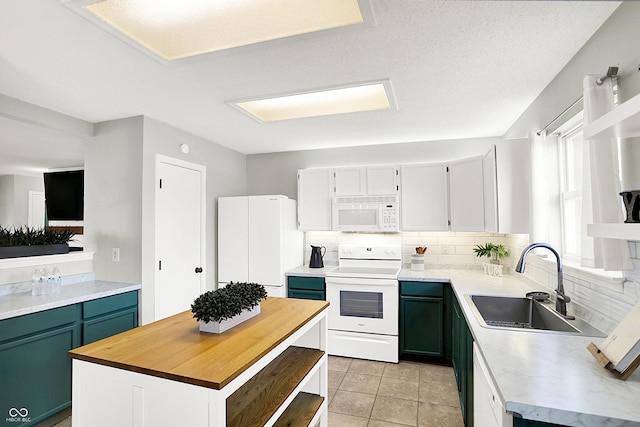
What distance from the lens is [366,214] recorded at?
387 centimetres

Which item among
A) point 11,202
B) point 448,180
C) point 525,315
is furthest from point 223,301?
point 448,180

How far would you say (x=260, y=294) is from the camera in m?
1.85

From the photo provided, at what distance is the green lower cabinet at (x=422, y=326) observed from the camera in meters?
3.25

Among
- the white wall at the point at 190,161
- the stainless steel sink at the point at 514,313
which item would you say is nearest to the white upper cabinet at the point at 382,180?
the stainless steel sink at the point at 514,313

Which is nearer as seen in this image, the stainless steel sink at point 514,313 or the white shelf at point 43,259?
the stainless steel sink at point 514,313

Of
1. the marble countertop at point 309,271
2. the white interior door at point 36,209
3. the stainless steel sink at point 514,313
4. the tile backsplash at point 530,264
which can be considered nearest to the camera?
the tile backsplash at point 530,264

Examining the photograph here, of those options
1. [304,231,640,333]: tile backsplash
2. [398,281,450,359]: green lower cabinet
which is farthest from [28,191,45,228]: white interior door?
[398,281,450,359]: green lower cabinet

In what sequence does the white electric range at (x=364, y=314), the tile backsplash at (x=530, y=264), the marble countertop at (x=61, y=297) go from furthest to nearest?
the white electric range at (x=364, y=314) < the marble countertop at (x=61, y=297) < the tile backsplash at (x=530, y=264)

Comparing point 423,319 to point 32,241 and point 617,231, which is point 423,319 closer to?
point 617,231

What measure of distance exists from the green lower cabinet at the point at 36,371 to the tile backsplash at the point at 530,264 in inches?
104

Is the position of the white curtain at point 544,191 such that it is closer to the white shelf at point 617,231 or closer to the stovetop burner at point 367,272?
the white shelf at point 617,231

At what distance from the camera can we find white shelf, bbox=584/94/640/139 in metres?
0.99

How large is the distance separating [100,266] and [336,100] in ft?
8.84

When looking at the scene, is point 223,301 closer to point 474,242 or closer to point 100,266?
point 100,266
